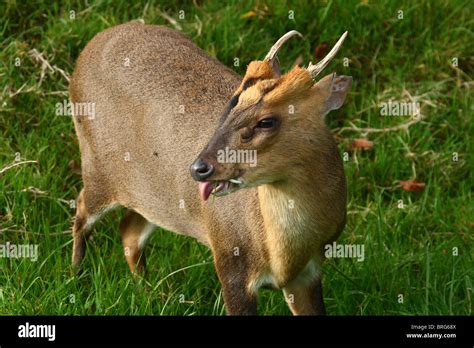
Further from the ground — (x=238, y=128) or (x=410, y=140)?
(x=238, y=128)

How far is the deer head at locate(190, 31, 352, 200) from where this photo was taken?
5770 mm

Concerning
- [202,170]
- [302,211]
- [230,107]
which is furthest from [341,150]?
[202,170]

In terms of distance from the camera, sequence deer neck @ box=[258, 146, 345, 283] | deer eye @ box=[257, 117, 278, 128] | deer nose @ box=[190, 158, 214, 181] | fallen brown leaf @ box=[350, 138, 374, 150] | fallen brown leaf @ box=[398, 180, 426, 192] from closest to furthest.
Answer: deer nose @ box=[190, 158, 214, 181] → deer eye @ box=[257, 117, 278, 128] → deer neck @ box=[258, 146, 345, 283] → fallen brown leaf @ box=[398, 180, 426, 192] → fallen brown leaf @ box=[350, 138, 374, 150]

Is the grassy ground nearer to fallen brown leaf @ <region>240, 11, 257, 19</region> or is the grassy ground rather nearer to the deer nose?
fallen brown leaf @ <region>240, 11, 257, 19</region>

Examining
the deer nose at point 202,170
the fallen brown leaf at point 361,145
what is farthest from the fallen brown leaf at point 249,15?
the deer nose at point 202,170

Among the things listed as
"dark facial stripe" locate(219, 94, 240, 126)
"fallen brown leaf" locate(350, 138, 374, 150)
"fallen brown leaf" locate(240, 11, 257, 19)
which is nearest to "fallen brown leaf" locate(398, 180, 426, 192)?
"fallen brown leaf" locate(350, 138, 374, 150)

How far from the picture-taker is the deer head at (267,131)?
5.77m

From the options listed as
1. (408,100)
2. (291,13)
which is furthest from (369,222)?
(291,13)

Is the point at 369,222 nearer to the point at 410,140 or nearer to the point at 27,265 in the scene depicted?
the point at 410,140

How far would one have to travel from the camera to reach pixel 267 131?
5.84m

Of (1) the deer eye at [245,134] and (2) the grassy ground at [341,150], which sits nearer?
Answer: (1) the deer eye at [245,134]

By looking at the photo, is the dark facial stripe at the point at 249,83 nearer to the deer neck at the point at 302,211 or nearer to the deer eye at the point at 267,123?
the deer eye at the point at 267,123
